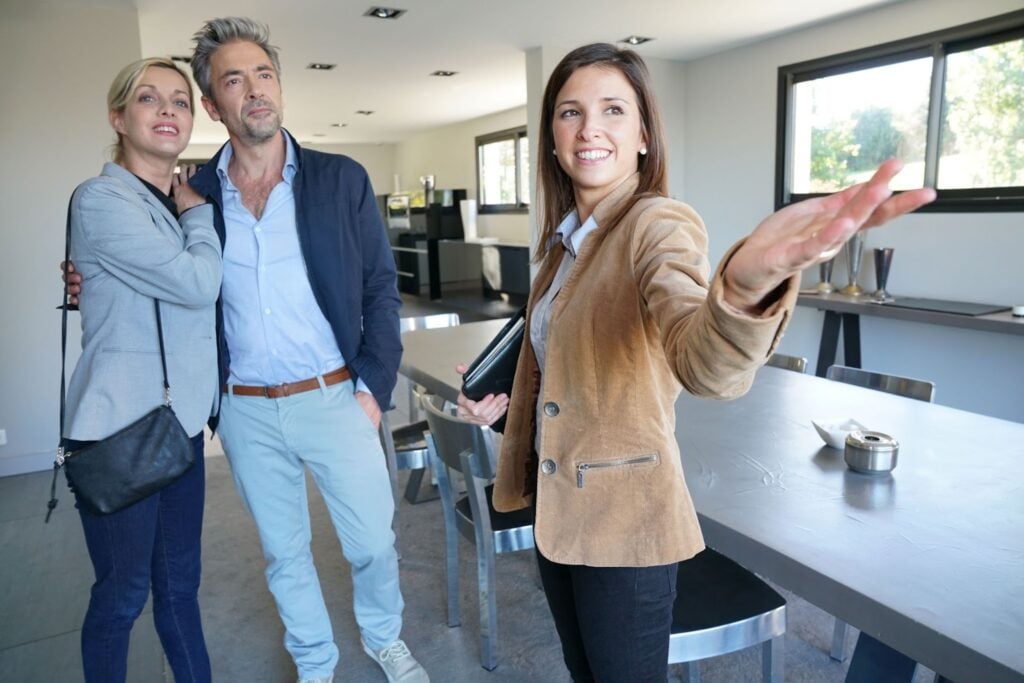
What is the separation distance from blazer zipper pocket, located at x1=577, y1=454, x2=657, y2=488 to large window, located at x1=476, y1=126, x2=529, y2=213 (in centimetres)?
768

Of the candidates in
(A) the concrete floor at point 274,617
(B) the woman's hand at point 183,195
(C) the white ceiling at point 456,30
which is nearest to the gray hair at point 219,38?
(B) the woman's hand at point 183,195

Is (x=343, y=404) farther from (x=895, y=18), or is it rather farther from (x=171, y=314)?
(x=895, y=18)

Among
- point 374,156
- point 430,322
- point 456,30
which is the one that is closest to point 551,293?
point 430,322

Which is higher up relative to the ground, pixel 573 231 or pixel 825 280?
pixel 573 231

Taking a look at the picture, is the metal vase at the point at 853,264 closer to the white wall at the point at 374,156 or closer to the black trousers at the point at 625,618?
the black trousers at the point at 625,618

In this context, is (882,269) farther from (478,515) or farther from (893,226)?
(478,515)

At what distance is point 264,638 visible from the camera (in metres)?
2.29

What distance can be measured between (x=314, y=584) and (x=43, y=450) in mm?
3074

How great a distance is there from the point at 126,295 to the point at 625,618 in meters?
1.20

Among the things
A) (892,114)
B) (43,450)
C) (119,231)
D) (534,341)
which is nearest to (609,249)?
(534,341)

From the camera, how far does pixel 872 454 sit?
152 cm

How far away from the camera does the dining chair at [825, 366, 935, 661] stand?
2.04 m

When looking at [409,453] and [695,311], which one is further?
[409,453]

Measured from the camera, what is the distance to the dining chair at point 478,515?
183 centimetres
